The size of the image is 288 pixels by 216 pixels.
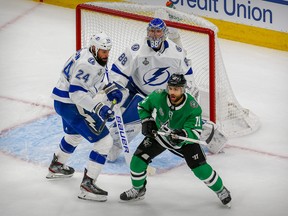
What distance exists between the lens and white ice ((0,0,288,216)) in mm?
6375

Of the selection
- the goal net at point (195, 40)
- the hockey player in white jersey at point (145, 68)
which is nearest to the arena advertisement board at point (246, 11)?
the goal net at point (195, 40)

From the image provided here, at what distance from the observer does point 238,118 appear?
25.3ft

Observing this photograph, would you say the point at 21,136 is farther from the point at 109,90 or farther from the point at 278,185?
the point at 278,185

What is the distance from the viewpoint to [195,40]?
25.5ft

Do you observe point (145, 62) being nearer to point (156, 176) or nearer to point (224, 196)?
point (156, 176)

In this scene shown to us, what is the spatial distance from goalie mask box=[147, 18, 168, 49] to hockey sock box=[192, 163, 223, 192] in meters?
1.08

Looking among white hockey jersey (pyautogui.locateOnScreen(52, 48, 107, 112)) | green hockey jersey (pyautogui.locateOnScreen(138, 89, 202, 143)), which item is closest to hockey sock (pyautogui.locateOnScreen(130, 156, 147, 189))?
green hockey jersey (pyautogui.locateOnScreen(138, 89, 202, 143))

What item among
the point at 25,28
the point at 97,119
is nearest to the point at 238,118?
the point at 97,119

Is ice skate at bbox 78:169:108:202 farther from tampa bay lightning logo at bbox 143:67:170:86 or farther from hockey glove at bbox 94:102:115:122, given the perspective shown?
tampa bay lightning logo at bbox 143:67:170:86

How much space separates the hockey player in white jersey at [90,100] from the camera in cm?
632

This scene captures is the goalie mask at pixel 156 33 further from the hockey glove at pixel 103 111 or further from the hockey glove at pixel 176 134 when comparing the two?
the hockey glove at pixel 176 134

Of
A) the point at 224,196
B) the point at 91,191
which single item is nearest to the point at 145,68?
the point at 91,191

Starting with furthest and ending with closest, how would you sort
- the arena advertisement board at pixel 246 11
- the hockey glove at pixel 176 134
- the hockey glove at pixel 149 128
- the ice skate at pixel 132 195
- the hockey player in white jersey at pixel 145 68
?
1. the arena advertisement board at pixel 246 11
2. the hockey player in white jersey at pixel 145 68
3. the ice skate at pixel 132 195
4. the hockey glove at pixel 149 128
5. the hockey glove at pixel 176 134

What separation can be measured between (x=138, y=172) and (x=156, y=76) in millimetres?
976
